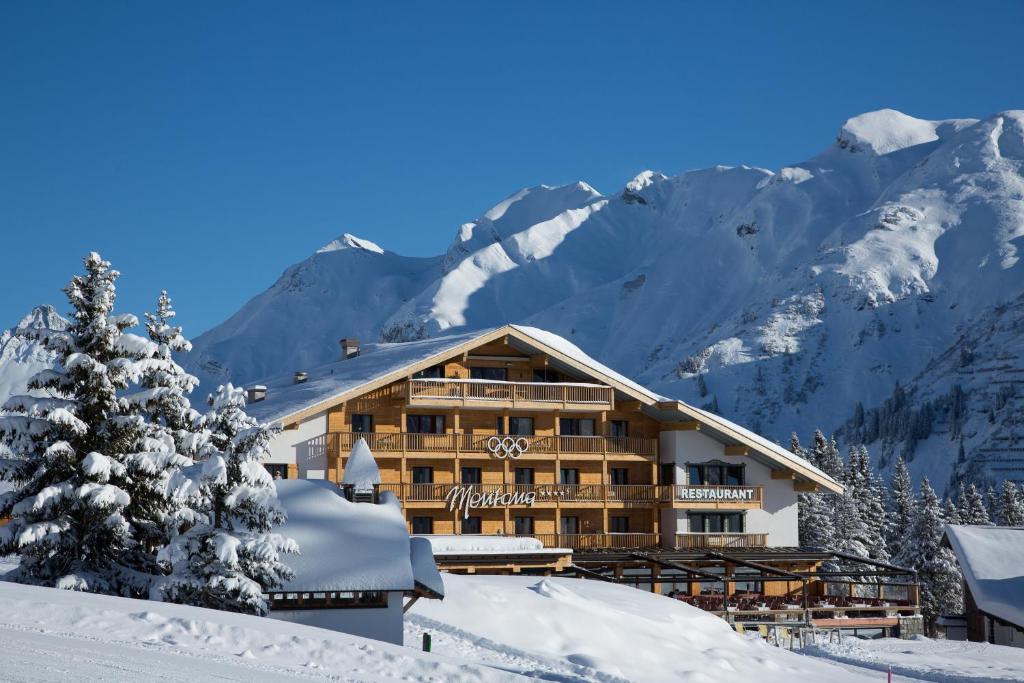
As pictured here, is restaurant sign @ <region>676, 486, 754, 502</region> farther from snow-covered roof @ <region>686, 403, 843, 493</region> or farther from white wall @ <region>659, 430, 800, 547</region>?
snow-covered roof @ <region>686, 403, 843, 493</region>

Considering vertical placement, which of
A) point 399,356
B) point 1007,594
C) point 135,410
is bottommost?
point 1007,594

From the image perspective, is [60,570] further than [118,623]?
Yes

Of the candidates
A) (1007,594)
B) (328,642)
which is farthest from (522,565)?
(328,642)

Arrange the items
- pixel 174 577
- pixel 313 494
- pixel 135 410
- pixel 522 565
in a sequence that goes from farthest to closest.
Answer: pixel 522 565 → pixel 313 494 → pixel 135 410 → pixel 174 577

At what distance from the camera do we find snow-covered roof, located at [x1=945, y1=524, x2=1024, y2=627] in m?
53.2

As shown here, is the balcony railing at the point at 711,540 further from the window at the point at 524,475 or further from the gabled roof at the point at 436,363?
the window at the point at 524,475

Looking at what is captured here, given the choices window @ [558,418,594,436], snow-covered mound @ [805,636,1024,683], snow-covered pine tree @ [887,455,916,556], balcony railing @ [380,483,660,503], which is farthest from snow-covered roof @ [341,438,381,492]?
snow-covered pine tree @ [887,455,916,556]

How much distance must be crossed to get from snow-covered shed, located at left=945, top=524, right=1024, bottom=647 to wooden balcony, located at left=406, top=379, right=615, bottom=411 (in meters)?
16.7

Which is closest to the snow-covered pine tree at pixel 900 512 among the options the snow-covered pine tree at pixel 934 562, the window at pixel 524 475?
the snow-covered pine tree at pixel 934 562

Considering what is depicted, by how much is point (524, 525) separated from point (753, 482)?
1094 centimetres

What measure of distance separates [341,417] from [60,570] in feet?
79.9

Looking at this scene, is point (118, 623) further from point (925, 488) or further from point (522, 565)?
point (925, 488)

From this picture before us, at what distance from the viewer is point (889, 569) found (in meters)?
55.0

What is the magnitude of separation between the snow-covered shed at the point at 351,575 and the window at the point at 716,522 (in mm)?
26768
